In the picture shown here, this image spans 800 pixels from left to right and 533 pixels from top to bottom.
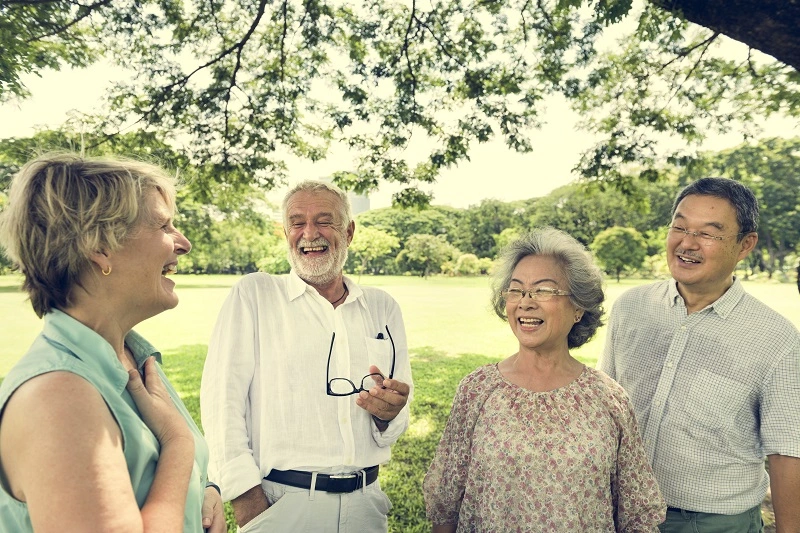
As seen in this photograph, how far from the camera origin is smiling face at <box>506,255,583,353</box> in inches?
85.7

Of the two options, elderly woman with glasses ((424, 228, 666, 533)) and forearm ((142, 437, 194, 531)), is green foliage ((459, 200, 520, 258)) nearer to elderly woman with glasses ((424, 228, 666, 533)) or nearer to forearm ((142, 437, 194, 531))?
elderly woman with glasses ((424, 228, 666, 533))

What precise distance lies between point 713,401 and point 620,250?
56.5 metres

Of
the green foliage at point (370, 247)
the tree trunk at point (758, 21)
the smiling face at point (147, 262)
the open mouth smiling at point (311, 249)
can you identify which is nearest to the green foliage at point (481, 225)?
the green foliage at point (370, 247)

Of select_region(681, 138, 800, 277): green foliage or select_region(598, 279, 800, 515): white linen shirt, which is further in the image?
select_region(681, 138, 800, 277): green foliage

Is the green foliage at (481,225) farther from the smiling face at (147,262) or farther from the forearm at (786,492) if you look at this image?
the smiling face at (147,262)

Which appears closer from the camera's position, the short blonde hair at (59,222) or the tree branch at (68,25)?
the short blonde hair at (59,222)

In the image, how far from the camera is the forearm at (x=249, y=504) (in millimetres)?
2225

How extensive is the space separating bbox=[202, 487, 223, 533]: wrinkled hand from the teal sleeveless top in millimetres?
306

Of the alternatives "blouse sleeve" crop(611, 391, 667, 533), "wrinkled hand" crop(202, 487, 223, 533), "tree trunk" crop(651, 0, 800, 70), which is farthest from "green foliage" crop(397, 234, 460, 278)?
"wrinkled hand" crop(202, 487, 223, 533)

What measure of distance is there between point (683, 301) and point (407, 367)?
148 cm

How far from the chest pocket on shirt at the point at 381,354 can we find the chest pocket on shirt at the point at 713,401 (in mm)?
1443

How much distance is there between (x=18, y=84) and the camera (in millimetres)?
5934

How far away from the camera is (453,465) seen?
7.00ft

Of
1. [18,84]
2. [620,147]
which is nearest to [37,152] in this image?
[18,84]
